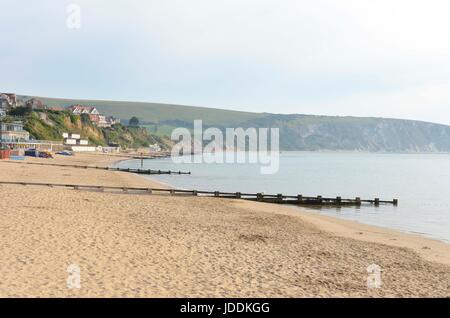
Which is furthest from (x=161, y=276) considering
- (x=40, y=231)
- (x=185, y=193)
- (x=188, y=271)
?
(x=185, y=193)

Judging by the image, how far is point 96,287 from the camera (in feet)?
38.5

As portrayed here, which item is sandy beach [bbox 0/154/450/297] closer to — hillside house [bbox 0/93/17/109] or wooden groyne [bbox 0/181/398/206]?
wooden groyne [bbox 0/181/398/206]

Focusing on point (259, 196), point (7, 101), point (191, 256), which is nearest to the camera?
point (191, 256)

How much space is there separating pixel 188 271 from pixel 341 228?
17.0m

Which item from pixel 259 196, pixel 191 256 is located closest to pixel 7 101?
pixel 259 196

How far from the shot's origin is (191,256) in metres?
16.1

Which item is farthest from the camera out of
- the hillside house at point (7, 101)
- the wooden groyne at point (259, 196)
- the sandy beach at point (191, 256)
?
the hillside house at point (7, 101)

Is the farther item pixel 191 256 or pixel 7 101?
pixel 7 101

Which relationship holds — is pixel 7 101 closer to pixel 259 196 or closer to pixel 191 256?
pixel 259 196

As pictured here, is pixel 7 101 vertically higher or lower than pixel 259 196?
higher

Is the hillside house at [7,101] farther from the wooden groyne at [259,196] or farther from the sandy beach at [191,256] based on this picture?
the sandy beach at [191,256]

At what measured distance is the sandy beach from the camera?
1240 centimetres

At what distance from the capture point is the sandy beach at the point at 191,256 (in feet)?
40.7

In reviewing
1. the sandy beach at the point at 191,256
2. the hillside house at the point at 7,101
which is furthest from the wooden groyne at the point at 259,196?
the hillside house at the point at 7,101
